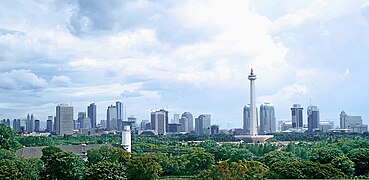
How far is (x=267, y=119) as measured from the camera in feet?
412

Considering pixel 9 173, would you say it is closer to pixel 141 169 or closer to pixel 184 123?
pixel 141 169

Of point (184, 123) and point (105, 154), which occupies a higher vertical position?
point (184, 123)

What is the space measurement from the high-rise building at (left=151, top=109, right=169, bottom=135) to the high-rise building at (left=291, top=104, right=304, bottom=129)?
33.3 meters

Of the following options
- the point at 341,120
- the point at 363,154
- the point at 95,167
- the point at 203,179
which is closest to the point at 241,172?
the point at 203,179

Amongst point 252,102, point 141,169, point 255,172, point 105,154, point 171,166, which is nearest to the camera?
point 255,172

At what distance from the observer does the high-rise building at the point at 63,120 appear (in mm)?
106375

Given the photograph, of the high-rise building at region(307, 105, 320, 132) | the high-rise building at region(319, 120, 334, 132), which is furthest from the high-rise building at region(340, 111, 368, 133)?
the high-rise building at region(307, 105, 320, 132)

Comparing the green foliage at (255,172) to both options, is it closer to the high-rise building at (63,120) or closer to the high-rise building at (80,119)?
the high-rise building at (63,120)

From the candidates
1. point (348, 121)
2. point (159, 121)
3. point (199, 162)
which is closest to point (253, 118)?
point (199, 162)

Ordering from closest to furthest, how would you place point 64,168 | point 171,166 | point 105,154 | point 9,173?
point 9,173
point 64,168
point 171,166
point 105,154

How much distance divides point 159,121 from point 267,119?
26257 mm

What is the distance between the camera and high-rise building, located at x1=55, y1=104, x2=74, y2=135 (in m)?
106

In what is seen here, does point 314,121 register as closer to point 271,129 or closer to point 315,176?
point 271,129

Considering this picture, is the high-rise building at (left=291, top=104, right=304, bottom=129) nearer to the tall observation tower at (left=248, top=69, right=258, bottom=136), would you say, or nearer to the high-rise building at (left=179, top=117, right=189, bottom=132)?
the high-rise building at (left=179, top=117, right=189, bottom=132)
